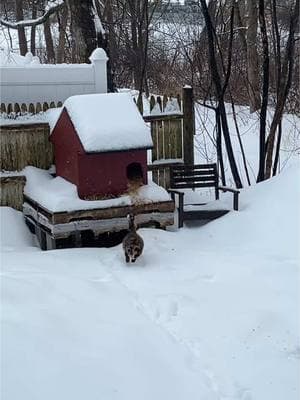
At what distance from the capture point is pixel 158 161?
8758mm

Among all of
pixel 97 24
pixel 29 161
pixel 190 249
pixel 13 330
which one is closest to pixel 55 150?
pixel 29 161

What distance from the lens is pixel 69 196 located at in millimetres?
7055

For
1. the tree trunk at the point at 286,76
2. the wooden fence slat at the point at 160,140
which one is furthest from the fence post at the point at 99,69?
the tree trunk at the point at 286,76

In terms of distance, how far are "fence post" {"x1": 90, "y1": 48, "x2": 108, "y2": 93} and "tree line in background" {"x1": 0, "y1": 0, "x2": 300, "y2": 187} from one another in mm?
1551

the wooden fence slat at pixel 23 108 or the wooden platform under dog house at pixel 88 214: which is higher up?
the wooden fence slat at pixel 23 108

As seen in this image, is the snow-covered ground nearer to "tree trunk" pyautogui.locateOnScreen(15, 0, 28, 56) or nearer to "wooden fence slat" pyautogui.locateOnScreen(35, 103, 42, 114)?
"wooden fence slat" pyautogui.locateOnScreen(35, 103, 42, 114)

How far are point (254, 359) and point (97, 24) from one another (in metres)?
7.86

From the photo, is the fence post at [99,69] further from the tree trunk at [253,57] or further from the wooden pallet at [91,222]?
the tree trunk at [253,57]

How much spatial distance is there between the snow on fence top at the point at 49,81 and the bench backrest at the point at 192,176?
174 centimetres

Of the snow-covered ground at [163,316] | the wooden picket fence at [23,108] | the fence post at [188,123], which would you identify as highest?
the wooden picket fence at [23,108]

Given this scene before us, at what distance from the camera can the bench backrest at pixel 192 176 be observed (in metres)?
8.35

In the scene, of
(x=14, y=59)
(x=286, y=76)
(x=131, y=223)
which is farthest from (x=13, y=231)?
(x=14, y=59)

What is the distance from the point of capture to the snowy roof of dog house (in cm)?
692

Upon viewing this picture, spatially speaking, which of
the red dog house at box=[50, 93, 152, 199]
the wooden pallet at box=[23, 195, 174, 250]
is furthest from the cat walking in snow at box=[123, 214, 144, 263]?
the red dog house at box=[50, 93, 152, 199]
